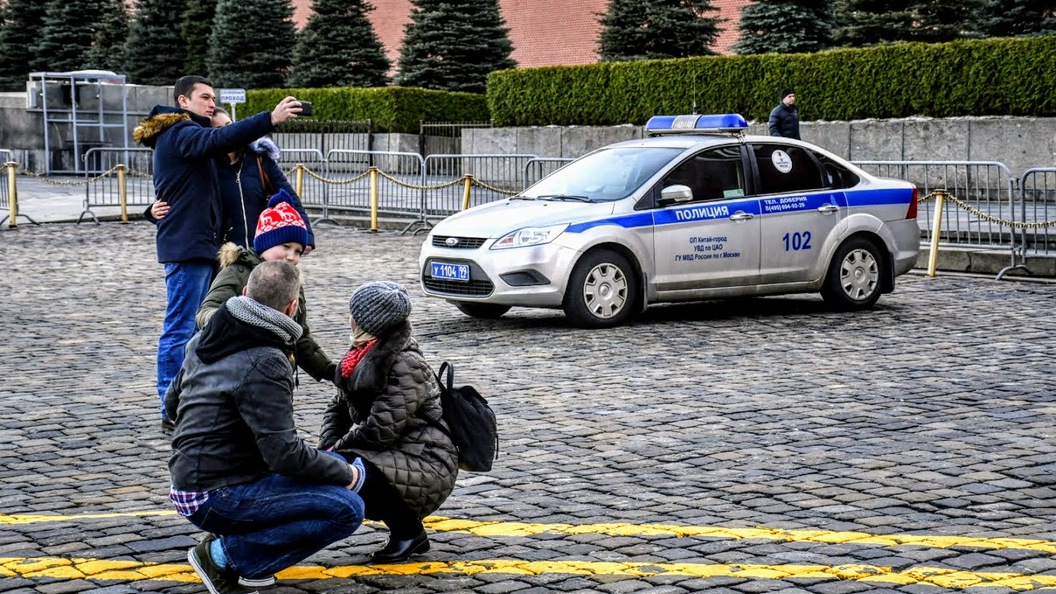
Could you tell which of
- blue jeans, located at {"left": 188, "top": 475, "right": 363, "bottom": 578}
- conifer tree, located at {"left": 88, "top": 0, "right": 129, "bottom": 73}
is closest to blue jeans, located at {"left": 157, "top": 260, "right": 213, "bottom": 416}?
blue jeans, located at {"left": 188, "top": 475, "right": 363, "bottom": 578}

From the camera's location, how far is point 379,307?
17.8 ft

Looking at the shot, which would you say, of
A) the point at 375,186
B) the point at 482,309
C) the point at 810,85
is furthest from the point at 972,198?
the point at 810,85

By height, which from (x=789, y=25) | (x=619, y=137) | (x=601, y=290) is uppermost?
(x=789, y=25)

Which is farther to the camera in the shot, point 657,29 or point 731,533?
point 657,29

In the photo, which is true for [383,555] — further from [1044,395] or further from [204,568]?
[1044,395]

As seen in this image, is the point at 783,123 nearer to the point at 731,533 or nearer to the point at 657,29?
the point at 657,29

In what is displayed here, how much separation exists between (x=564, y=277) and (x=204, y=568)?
Result: 7.03 metres

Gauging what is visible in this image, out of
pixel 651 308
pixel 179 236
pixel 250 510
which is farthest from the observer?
pixel 651 308

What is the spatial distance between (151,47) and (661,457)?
167ft

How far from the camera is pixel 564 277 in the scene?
11.9 m

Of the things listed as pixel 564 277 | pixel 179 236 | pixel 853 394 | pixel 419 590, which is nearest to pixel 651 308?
pixel 564 277

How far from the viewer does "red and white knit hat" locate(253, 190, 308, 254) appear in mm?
6480

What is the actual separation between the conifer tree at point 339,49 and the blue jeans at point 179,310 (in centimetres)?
3799

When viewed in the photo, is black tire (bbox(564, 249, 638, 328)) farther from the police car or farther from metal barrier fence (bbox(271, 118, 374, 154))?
metal barrier fence (bbox(271, 118, 374, 154))
